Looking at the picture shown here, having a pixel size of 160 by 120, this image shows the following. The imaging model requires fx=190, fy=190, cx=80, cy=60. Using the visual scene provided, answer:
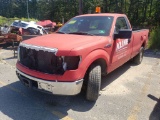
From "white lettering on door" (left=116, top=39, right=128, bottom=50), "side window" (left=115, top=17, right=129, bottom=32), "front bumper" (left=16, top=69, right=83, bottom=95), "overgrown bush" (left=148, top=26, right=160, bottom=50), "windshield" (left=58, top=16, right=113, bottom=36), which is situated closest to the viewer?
"front bumper" (left=16, top=69, right=83, bottom=95)

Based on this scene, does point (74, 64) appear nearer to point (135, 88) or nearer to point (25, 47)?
point (25, 47)

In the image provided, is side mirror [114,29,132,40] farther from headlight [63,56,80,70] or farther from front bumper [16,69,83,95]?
front bumper [16,69,83,95]

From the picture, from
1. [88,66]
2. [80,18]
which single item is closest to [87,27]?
[80,18]

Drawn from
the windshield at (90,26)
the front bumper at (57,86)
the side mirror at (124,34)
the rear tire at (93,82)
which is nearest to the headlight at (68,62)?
the front bumper at (57,86)

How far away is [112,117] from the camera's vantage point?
352 cm

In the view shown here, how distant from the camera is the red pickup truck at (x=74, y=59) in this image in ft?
10.9

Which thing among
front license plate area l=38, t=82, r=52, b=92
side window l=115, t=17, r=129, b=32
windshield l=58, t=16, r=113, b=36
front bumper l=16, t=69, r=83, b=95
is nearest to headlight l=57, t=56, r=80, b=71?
front bumper l=16, t=69, r=83, b=95

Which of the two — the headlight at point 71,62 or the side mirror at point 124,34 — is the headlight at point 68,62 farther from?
the side mirror at point 124,34

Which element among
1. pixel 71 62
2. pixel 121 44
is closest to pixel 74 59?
pixel 71 62

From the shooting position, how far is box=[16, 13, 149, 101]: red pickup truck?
3336 mm

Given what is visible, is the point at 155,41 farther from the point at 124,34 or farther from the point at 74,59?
the point at 74,59

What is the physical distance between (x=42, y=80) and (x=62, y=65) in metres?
0.46

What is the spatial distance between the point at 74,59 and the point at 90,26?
163 cm

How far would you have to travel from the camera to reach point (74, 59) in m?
3.36
